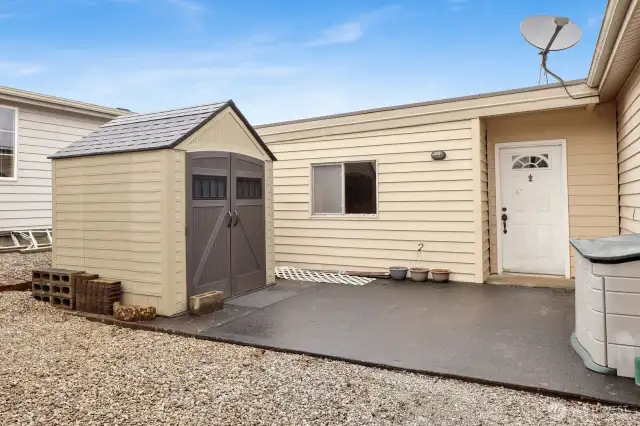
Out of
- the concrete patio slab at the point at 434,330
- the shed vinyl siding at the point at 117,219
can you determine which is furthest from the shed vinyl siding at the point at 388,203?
the shed vinyl siding at the point at 117,219

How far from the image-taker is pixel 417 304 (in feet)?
15.6

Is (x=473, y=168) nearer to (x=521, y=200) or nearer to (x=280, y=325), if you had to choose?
(x=521, y=200)

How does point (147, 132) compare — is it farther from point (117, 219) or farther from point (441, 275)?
point (441, 275)

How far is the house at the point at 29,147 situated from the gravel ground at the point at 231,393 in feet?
19.8

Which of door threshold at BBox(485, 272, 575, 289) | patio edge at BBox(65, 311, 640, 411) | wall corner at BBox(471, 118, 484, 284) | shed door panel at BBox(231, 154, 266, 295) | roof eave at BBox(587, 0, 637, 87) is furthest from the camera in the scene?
wall corner at BBox(471, 118, 484, 284)

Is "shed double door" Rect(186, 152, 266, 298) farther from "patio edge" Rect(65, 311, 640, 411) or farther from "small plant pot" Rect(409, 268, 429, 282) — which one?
"small plant pot" Rect(409, 268, 429, 282)

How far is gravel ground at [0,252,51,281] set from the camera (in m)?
5.97

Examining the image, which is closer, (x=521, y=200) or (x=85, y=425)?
(x=85, y=425)

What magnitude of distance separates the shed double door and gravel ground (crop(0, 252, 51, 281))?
2987mm

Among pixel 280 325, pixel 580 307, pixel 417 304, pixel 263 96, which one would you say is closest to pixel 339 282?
pixel 417 304

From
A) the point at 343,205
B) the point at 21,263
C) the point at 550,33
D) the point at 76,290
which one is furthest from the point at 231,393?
the point at 21,263

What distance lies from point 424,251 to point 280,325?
317 cm

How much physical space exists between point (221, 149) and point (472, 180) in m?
3.57

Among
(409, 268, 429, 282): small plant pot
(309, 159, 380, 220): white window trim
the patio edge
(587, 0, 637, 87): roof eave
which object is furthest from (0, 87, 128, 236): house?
(587, 0, 637, 87): roof eave
